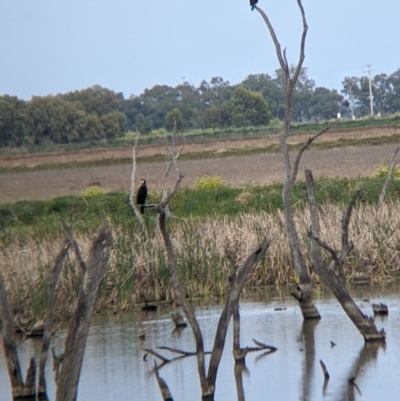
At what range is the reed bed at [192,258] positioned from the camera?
11.3 meters

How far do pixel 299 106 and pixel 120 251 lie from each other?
266 feet

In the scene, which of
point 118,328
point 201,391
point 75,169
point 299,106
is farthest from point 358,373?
point 299,106

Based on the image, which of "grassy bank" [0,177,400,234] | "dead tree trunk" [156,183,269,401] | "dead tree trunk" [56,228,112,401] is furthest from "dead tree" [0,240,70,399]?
"grassy bank" [0,177,400,234]

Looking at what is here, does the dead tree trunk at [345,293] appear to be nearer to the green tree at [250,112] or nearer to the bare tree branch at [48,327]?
the bare tree branch at [48,327]

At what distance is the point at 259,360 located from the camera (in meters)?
8.54

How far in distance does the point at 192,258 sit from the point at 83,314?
641cm

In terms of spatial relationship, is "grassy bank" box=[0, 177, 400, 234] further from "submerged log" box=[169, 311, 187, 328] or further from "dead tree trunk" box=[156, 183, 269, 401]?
"dead tree trunk" box=[156, 183, 269, 401]

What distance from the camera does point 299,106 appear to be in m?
91.7

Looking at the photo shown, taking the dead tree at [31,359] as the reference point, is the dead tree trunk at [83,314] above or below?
above

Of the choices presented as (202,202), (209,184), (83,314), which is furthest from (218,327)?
(209,184)

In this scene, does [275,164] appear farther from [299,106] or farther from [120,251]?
[299,106]

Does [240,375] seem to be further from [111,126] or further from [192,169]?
[111,126]

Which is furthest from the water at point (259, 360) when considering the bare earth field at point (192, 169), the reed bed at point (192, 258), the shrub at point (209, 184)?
the bare earth field at point (192, 169)

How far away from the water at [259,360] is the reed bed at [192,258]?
0.58 metres
